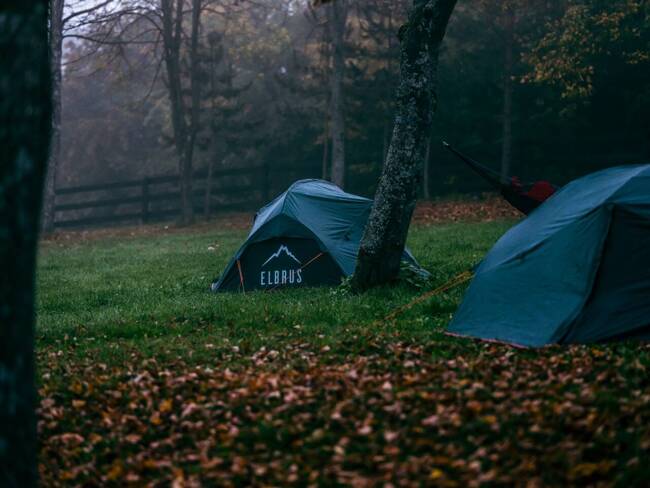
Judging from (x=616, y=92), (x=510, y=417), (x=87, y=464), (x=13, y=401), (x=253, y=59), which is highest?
(x=253, y=59)

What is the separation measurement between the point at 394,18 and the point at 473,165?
21242 mm

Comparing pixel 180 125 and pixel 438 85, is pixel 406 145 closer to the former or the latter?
pixel 180 125

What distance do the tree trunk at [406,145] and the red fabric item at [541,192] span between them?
70.4 inches

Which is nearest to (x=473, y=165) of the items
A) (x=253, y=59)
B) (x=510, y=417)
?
(x=510, y=417)

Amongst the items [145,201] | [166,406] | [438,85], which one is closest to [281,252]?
[166,406]

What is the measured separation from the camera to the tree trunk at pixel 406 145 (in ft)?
33.1

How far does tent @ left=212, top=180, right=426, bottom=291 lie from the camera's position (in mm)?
11523

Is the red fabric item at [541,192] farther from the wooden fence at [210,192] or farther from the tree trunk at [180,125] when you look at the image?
the wooden fence at [210,192]

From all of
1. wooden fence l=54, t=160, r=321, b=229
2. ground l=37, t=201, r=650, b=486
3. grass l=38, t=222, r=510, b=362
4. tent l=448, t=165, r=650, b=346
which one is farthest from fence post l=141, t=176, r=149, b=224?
tent l=448, t=165, r=650, b=346

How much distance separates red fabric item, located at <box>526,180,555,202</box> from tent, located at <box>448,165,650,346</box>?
1046 mm

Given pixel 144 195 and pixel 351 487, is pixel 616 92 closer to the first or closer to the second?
pixel 144 195

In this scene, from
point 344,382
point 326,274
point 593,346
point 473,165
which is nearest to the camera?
point 344,382

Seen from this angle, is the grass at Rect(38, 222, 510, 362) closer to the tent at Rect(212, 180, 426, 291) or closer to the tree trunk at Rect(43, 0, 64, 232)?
the tent at Rect(212, 180, 426, 291)

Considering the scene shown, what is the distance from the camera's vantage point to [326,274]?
11.5 meters
